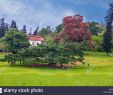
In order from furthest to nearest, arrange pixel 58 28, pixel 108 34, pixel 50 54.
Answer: pixel 50 54
pixel 108 34
pixel 58 28

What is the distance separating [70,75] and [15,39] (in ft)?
6.03

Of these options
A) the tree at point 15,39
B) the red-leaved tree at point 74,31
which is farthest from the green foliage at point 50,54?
the tree at point 15,39

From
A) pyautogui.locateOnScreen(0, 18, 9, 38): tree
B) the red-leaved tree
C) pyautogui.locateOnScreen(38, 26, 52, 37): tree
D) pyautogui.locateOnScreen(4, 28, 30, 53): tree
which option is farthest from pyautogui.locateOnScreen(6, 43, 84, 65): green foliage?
pyautogui.locateOnScreen(0, 18, 9, 38): tree

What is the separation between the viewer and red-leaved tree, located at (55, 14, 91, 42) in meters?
11.0

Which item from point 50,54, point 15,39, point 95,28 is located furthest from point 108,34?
point 50,54

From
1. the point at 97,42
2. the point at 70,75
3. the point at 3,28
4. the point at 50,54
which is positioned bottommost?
the point at 70,75

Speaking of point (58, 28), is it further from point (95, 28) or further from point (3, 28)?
point (3, 28)

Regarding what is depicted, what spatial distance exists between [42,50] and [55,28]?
3.11 meters

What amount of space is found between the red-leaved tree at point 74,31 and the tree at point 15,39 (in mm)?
1184

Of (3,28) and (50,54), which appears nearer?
(3,28)

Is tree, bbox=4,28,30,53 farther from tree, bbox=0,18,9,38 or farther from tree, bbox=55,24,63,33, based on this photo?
tree, bbox=55,24,63,33

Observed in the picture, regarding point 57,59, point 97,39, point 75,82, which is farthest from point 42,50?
point 75,82

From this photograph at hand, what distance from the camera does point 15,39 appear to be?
10648mm

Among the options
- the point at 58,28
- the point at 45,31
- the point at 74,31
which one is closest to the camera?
the point at 45,31
